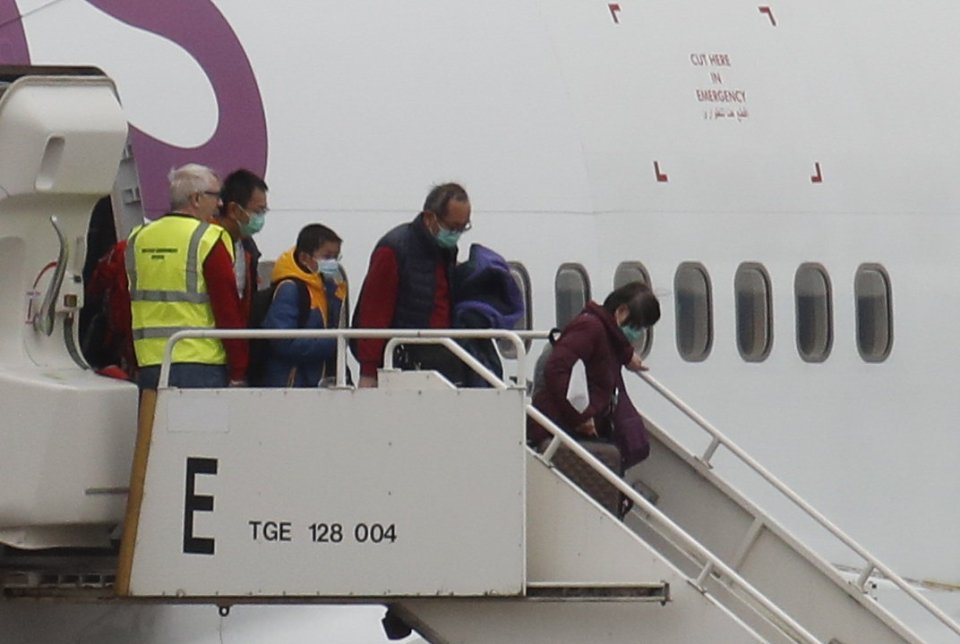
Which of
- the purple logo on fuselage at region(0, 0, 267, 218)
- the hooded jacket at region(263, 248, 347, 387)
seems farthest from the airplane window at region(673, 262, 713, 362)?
the hooded jacket at region(263, 248, 347, 387)

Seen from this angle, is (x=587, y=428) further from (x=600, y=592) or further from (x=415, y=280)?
(x=600, y=592)

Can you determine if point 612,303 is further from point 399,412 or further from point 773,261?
point 773,261

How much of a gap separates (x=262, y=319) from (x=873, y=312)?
545 cm

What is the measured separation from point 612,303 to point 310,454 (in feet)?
6.18

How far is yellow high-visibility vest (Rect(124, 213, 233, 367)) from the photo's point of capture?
904 cm

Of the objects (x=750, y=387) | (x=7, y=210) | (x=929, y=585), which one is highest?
(x=7, y=210)

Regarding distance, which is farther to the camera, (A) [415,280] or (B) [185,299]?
(A) [415,280]

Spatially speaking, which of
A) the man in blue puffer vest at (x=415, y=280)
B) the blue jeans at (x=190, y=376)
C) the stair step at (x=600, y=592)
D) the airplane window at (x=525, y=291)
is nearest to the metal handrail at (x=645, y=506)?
the stair step at (x=600, y=592)

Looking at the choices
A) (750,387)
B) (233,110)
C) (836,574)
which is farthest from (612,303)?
(750,387)

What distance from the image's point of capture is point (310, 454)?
336 inches

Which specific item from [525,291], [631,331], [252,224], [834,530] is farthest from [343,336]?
[525,291]

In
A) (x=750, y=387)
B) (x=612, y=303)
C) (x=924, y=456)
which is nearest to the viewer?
(x=612, y=303)

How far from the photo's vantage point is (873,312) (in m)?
13.9

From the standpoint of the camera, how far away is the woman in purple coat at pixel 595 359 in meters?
9.47
